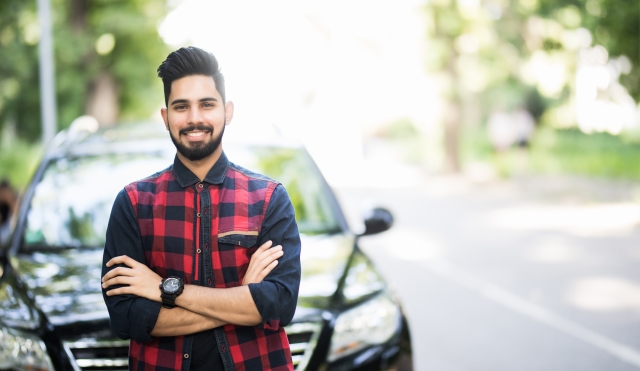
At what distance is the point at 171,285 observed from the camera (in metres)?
2.32

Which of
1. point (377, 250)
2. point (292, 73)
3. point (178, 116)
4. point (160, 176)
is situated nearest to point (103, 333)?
point (160, 176)

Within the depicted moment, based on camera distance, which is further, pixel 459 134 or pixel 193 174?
pixel 459 134

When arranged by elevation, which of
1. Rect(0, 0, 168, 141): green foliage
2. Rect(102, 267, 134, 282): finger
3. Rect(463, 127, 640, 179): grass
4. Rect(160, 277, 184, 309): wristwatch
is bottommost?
Rect(463, 127, 640, 179): grass

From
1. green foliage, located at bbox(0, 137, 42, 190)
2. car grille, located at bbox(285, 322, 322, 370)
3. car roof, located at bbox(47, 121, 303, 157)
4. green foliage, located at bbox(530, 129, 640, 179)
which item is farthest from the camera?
green foliage, located at bbox(0, 137, 42, 190)

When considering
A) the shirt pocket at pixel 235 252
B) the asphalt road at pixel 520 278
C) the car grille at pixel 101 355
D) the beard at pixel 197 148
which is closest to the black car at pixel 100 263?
the car grille at pixel 101 355

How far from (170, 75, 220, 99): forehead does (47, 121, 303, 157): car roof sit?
2.55 meters

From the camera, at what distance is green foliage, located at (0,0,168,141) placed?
68.4ft

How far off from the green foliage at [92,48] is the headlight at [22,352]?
17.8m

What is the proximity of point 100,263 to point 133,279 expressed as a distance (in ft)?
5.85

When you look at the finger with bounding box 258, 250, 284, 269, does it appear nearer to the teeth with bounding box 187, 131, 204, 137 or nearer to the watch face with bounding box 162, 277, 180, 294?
the watch face with bounding box 162, 277, 180, 294

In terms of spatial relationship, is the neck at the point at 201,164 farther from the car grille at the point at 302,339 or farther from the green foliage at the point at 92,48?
the green foliage at the point at 92,48

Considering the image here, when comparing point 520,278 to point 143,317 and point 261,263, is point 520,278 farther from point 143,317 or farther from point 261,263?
point 143,317

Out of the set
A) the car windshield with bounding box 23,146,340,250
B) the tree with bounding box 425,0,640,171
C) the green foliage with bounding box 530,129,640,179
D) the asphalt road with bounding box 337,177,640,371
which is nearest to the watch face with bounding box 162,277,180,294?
the car windshield with bounding box 23,146,340,250

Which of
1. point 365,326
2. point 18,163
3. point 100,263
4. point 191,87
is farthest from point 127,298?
point 18,163
